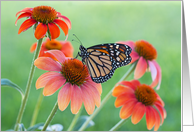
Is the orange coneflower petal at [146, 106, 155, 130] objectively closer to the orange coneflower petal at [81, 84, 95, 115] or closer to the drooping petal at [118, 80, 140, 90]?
the drooping petal at [118, 80, 140, 90]

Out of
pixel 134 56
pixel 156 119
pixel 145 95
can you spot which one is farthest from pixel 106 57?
pixel 156 119

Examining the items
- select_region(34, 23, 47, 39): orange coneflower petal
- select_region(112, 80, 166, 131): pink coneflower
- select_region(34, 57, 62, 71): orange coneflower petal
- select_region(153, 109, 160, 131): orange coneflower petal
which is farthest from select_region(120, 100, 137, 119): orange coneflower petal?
select_region(34, 23, 47, 39): orange coneflower petal

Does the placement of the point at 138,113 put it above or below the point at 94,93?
below

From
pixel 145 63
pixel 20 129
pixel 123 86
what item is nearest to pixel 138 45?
pixel 145 63

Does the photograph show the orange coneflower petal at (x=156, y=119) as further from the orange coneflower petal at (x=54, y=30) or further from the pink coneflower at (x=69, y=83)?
the orange coneflower petal at (x=54, y=30)

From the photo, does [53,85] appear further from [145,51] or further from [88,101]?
[145,51]

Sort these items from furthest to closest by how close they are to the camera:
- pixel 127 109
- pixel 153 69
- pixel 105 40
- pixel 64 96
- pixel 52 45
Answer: pixel 105 40
pixel 52 45
pixel 153 69
pixel 127 109
pixel 64 96
